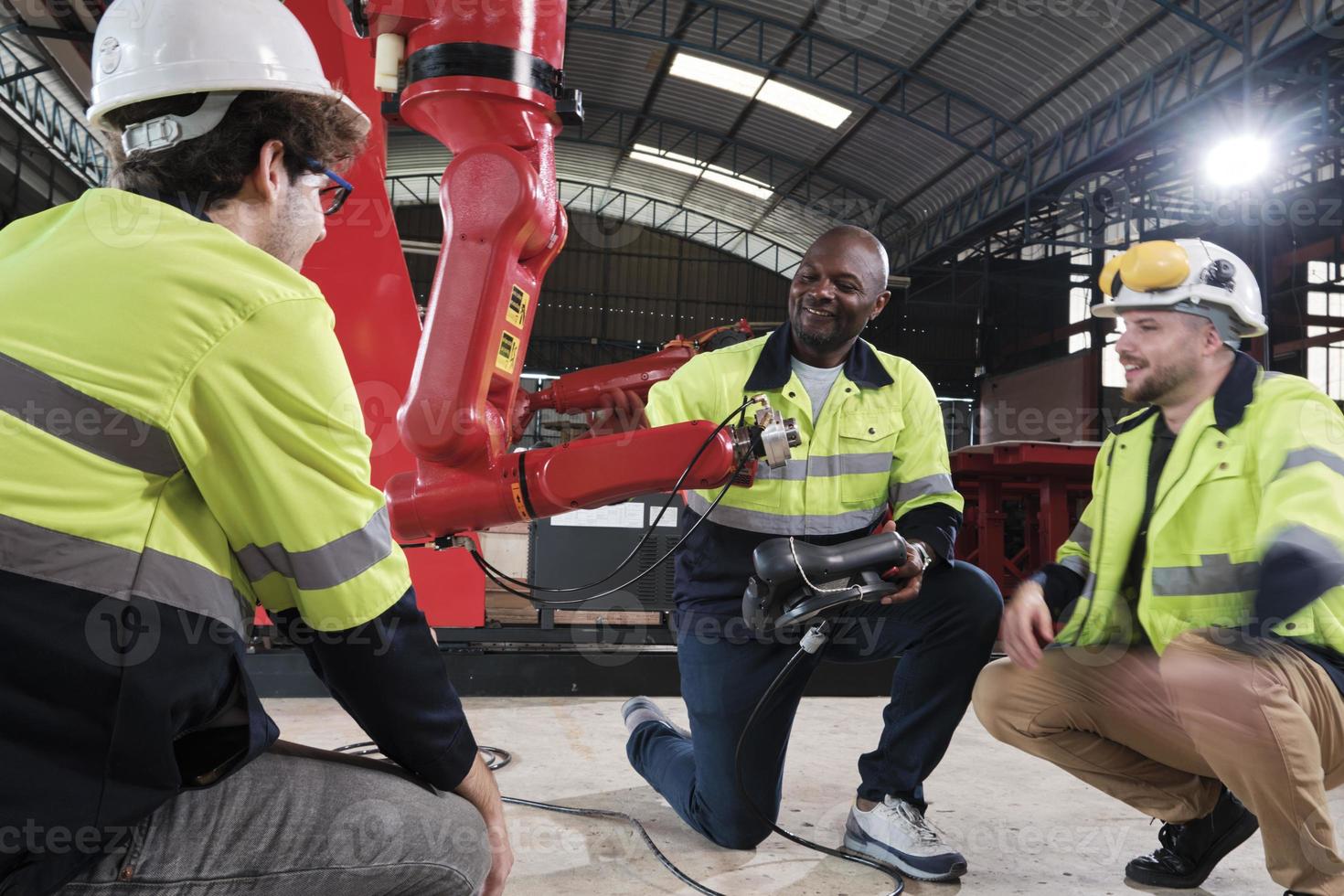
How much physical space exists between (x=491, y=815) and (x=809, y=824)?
1637mm

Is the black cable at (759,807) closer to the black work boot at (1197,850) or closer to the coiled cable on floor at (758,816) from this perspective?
the coiled cable on floor at (758,816)

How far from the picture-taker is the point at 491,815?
4.56 ft

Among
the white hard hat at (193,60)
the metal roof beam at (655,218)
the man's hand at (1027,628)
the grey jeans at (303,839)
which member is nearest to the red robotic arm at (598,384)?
the man's hand at (1027,628)

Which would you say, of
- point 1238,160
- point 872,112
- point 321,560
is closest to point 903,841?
point 321,560

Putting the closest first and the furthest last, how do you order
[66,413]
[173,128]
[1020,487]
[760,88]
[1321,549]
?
[66,413] → [173,128] → [1321,549] → [1020,487] → [760,88]

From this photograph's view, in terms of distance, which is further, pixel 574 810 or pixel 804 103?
pixel 804 103

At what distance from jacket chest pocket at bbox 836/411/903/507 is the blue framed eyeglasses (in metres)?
1.61

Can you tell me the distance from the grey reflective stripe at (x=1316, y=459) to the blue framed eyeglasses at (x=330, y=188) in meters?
1.94

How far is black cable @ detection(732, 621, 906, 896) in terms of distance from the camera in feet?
7.89

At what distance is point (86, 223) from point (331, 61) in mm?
2181

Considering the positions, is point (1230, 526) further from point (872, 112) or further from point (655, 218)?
point (655, 218)

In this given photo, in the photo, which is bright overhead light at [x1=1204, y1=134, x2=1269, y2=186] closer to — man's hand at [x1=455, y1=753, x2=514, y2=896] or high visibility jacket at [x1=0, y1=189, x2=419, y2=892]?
man's hand at [x1=455, y1=753, x2=514, y2=896]

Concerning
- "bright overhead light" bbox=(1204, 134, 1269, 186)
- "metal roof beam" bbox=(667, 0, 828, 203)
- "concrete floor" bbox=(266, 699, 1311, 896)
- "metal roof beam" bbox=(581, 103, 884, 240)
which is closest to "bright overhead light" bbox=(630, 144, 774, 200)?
"metal roof beam" bbox=(581, 103, 884, 240)

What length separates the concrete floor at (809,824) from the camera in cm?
231
